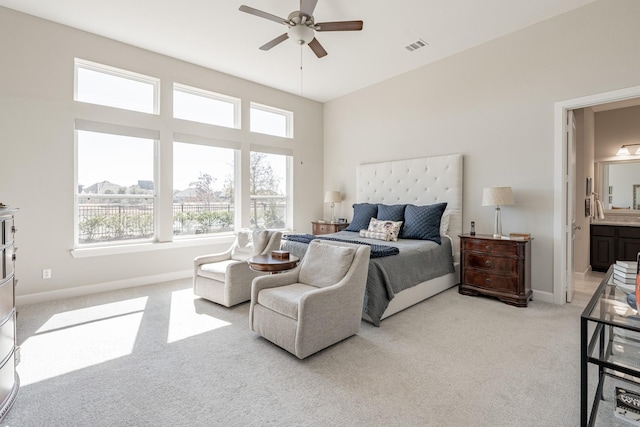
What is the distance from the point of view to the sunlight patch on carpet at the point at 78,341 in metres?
2.20

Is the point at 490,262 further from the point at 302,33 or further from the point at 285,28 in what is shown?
the point at 285,28

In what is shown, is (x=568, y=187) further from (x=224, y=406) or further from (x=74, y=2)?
(x=74, y=2)

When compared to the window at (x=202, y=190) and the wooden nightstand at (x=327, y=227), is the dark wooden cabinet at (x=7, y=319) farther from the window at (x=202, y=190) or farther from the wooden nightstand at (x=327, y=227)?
the wooden nightstand at (x=327, y=227)

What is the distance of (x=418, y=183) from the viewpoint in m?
4.67

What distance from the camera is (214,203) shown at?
5066 millimetres

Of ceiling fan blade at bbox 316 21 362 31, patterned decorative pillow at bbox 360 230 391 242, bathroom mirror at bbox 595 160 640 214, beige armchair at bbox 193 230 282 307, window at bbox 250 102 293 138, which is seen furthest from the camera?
window at bbox 250 102 293 138

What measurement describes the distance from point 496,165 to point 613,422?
3.02 m

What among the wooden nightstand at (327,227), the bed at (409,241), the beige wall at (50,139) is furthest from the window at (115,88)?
the wooden nightstand at (327,227)

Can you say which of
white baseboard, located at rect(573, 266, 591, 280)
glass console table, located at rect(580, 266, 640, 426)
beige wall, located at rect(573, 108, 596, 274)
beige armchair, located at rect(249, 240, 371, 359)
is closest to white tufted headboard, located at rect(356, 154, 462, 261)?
beige wall, located at rect(573, 108, 596, 274)

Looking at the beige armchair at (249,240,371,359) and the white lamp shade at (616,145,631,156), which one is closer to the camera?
the beige armchair at (249,240,371,359)

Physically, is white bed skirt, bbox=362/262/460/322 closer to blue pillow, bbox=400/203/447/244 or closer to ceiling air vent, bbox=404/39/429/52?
blue pillow, bbox=400/203/447/244

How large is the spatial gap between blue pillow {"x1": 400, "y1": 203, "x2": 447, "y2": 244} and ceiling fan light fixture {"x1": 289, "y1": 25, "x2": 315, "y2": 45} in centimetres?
256

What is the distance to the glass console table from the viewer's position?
1.42m

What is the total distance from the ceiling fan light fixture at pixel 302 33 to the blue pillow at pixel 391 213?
252 cm
